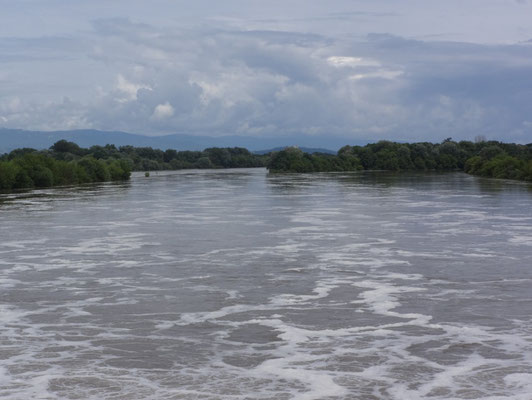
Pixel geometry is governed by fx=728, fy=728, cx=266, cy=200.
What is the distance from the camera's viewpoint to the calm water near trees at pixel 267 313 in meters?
10.5

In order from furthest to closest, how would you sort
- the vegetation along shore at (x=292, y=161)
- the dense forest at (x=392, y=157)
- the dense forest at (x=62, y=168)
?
the dense forest at (x=392, y=157) → the vegetation along shore at (x=292, y=161) → the dense forest at (x=62, y=168)

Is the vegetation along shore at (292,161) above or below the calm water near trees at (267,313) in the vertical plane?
above

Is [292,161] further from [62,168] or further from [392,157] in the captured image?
[62,168]

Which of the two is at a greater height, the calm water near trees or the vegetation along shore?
the vegetation along shore

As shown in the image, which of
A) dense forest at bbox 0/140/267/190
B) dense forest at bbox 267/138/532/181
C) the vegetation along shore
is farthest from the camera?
dense forest at bbox 267/138/532/181

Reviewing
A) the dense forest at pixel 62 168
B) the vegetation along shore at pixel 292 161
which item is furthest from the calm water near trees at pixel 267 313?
the vegetation along shore at pixel 292 161

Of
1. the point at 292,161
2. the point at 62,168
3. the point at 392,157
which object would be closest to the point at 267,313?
the point at 62,168

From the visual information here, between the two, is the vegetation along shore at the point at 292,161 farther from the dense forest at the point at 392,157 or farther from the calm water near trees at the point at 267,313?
the calm water near trees at the point at 267,313

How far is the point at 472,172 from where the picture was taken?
391 feet

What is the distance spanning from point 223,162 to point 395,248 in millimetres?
176484

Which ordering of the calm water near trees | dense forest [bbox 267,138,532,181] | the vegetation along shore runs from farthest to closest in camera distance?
dense forest [bbox 267,138,532,181] → the vegetation along shore → the calm water near trees

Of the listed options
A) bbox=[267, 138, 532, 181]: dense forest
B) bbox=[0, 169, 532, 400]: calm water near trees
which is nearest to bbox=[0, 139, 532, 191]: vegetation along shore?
bbox=[267, 138, 532, 181]: dense forest

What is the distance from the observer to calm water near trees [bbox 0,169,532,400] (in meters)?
10.5

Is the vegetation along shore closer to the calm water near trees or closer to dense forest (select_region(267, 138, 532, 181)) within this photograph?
dense forest (select_region(267, 138, 532, 181))
